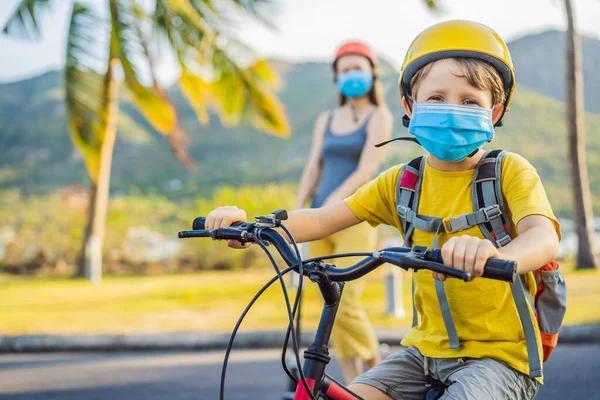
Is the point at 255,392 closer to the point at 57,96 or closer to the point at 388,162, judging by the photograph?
the point at 388,162

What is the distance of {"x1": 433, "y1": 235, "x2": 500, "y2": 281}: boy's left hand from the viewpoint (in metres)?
1.77

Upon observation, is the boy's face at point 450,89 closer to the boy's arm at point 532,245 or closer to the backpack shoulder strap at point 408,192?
the backpack shoulder strap at point 408,192

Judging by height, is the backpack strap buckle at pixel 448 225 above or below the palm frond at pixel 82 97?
below

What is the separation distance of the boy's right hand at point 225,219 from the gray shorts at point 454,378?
1.86ft

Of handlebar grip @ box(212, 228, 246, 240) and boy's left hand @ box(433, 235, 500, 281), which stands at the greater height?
handlebar grip @ box(212, 228, 246, 240)

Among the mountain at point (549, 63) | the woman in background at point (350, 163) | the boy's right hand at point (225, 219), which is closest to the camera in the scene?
the boy's right hand at point (225, 219)

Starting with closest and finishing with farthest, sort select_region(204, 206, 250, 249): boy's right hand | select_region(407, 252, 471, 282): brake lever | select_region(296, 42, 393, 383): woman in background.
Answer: select_region(407, 252, 471, 282): brake lever
select_region(204, 206, 250, 249): boy's right hand
select_region(296, 42, 393, 383): woman in background

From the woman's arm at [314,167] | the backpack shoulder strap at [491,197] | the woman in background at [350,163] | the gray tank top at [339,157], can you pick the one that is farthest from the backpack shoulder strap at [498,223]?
the woman's arm at [314,167]

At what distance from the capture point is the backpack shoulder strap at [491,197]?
2.25 meters

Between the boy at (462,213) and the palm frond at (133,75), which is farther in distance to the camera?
the palm frond at (133,75)

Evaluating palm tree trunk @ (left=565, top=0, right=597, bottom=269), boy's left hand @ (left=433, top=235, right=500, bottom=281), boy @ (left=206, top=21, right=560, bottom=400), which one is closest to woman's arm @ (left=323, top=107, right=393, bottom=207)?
boy @ (left=206, top=21, right=560, bottom=400)

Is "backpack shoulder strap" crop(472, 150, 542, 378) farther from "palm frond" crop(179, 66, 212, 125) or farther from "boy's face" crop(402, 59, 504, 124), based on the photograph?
"palm frond" crop(179, 66, 212, 125)

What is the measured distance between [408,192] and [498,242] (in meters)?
0.35

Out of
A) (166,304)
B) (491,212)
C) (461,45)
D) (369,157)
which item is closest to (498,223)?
(491,212)
